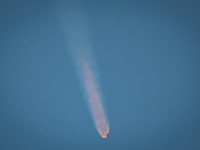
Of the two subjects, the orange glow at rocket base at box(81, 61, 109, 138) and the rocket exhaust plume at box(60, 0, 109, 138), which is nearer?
the rocket exhaust plume at box(60, 0, 109, 138)

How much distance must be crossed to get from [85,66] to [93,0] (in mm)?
1271

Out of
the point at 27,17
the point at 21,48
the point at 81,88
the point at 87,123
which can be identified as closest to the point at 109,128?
the point at 87,123

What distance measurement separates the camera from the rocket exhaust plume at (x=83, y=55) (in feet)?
8.53

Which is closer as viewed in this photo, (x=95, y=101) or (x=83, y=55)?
(x=83, y=55)

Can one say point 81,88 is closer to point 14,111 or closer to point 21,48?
point 21,48

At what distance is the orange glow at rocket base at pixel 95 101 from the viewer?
2889mm

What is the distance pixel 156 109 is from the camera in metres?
3.17

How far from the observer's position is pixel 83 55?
278 cm

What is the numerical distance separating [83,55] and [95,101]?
105 cm

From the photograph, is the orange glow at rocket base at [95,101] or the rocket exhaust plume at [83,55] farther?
the orange glow at rocket base at [95,101]

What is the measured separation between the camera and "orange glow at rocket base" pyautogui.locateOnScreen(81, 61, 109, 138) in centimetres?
289

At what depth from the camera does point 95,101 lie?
9.99 ft

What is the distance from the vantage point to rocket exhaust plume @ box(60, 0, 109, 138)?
260 centimetres

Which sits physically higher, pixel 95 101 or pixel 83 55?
pixel 83 55
